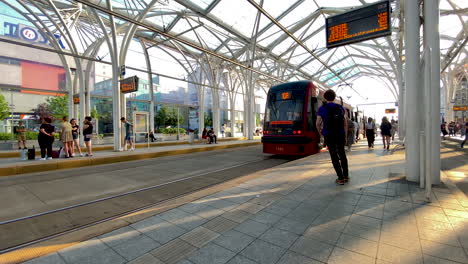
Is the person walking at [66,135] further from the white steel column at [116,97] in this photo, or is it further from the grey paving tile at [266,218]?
the grey paving tile at [266,218]

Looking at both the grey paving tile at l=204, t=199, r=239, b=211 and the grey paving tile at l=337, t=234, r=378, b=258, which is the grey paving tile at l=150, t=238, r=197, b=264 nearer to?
the grey paving tile at l=204, t=199, r=239, b=211

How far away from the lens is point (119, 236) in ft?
8.04

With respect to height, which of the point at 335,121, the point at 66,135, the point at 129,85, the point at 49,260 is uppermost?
the point at 129,85

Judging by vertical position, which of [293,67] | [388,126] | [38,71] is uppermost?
[293,67]

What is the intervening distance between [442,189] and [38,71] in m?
30.4

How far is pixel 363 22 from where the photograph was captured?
8.03 m

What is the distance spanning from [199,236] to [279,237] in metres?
0.88

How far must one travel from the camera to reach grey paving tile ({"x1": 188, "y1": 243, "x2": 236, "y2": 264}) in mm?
1946

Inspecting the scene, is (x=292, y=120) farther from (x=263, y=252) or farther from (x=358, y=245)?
(x=263, y=252)

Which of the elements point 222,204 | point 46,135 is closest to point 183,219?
point 222,204

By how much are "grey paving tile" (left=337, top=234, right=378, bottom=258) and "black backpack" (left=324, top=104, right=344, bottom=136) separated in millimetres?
2342

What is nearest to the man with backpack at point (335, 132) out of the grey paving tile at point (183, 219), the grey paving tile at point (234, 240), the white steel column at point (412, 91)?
the white steel column at point (412, 91)

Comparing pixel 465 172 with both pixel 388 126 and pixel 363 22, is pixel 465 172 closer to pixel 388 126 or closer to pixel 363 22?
pixel 388 126

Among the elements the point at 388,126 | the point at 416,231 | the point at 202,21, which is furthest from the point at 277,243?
the point at 202,21
